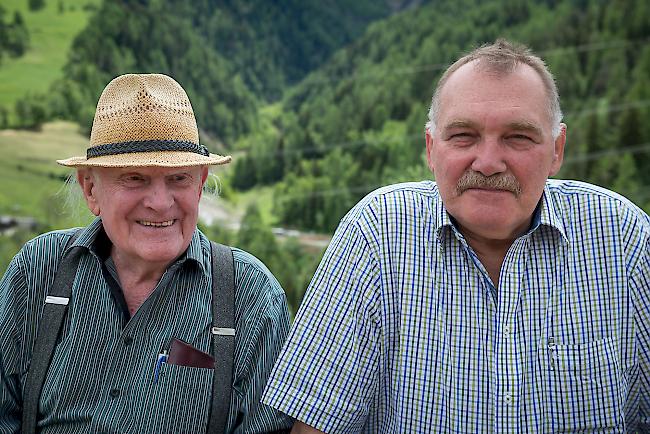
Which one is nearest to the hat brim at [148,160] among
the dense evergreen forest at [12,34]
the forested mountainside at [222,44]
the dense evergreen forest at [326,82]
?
the dense evergreen forest at [326,82]

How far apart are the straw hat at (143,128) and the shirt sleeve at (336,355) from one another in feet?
1.72

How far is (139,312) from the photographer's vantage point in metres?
2.45

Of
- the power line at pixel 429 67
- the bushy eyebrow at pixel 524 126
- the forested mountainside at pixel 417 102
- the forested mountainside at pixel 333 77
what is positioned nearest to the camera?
the bushy eyebrow at pixel 524 126

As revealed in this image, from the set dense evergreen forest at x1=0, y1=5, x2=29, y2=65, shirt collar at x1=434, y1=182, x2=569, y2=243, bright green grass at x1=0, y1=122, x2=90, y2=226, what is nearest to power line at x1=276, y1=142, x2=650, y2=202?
dense evergreen forest at x1=0, y1=5, x2=29, y2=65

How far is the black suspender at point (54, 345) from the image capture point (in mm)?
2420

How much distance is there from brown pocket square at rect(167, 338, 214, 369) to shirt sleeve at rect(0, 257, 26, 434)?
0.46 m

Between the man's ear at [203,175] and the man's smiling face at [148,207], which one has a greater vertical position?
the man's ear at [203,175]

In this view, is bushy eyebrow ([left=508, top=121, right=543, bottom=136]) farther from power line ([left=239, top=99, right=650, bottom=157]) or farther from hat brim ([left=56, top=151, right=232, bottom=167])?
power line ([left=239, top=99, right=650, bottom=157])

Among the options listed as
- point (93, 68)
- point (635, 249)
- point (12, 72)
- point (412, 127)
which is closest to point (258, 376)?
point (635, 249)

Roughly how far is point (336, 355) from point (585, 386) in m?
0.68

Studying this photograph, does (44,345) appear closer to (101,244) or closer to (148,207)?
(101,244)

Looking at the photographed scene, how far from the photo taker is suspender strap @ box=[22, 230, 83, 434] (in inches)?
95.1

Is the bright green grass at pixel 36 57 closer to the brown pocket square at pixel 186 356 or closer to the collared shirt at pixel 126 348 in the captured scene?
the collared shirt at pixel 126 348

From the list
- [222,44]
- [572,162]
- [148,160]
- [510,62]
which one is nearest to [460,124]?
[510,62]
